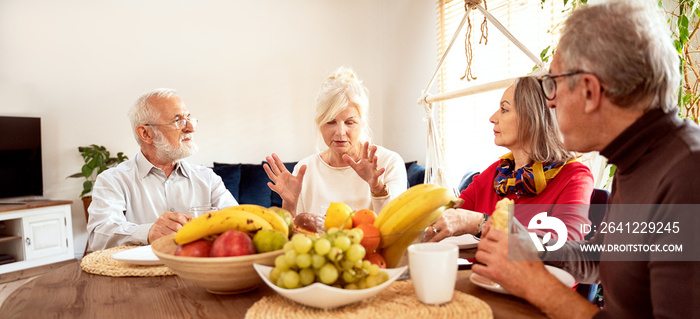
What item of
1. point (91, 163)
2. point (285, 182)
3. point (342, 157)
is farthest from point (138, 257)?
point (91, 163)

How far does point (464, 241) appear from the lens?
1.43 m

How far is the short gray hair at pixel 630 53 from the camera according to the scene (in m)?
0.86

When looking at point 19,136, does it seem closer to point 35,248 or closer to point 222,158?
point 35,248

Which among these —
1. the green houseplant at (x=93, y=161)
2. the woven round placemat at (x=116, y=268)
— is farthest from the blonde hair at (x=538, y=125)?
the green houseplant at (x=93, y=161)

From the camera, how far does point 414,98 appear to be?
15.9 feet

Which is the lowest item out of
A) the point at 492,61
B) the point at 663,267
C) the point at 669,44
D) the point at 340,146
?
the point at 663,267

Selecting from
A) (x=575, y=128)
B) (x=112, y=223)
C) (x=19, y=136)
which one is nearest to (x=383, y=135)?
(x=19, y=136)

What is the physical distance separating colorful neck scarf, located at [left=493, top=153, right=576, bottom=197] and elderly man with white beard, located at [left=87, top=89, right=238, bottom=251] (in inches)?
53.2

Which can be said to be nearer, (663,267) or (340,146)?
(663,267)

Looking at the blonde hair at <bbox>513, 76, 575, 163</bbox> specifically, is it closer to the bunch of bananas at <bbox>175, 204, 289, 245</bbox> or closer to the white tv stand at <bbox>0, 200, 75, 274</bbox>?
the bunch of bananas at <bbox>175, 204, 289, 245</bbox>

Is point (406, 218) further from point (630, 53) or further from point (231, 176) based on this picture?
point (231, 176)

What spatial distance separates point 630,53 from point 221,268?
893 mm

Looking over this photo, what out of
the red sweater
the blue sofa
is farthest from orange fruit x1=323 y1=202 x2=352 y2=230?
the blue sofa

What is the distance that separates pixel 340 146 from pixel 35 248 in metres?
3.07
